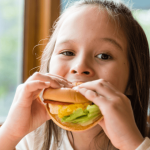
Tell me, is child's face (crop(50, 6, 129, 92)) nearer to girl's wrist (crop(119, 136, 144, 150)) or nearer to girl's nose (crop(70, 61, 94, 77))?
girl's nose (crop(70, 61, 94, 77))

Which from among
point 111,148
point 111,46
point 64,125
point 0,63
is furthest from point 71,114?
point 0,63

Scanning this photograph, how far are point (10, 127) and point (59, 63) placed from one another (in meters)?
0.50

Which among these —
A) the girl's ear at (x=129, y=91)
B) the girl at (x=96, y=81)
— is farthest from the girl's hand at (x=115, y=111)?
the girl's ear at (x=129, y=91)

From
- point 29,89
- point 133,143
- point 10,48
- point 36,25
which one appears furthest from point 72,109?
point 36,25

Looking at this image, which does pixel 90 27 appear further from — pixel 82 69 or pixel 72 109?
pixel 72 109

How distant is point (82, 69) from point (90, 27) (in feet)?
0.98

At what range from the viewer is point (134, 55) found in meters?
1.47

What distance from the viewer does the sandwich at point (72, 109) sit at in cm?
104

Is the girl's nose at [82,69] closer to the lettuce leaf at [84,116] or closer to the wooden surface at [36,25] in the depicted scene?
the lettuce leaf at [84,116]

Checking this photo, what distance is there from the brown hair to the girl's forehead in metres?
0.07

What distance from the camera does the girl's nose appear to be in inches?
45.9

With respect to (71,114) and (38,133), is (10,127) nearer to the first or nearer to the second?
(71,114)

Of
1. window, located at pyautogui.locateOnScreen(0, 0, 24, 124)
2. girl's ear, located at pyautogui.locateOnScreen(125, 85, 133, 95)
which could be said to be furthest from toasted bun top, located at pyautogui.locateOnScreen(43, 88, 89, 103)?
window, located at pyautogui.locateOnScreen(0, 0, 24, 124)

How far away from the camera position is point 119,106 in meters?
1.05
